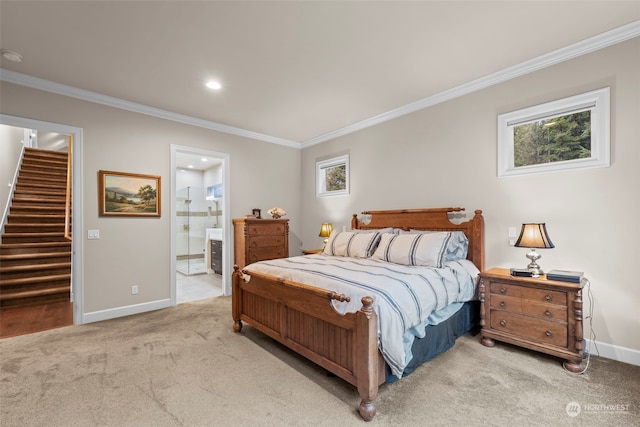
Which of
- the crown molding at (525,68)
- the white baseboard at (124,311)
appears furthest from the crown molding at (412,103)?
the white baseboard at (124,311)

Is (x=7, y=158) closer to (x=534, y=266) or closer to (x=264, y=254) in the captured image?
(x=264, y=254)

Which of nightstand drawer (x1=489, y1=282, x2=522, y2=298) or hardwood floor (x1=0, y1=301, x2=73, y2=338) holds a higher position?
nightstand drawer (x1=489, y1=282, x2=522, y2=298)

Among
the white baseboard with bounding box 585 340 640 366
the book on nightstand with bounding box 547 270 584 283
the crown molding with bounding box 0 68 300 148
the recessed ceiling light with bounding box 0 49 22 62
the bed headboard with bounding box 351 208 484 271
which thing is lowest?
the white baseboard with bounding box 585 340 640 366

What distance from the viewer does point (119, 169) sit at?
3725 millimetres

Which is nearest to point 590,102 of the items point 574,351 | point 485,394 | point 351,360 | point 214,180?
point 574,351

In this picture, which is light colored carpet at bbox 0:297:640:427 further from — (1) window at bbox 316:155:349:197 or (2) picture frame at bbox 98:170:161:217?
(1) window at bbox 316:155:349:197

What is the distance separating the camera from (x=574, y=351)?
2268 millimetres

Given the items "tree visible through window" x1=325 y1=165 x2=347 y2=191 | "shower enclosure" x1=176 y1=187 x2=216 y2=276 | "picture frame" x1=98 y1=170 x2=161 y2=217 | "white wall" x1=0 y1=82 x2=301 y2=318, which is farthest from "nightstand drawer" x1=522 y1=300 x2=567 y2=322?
"shower enclosure" x1=176 y1=187 x2=216 y2=276

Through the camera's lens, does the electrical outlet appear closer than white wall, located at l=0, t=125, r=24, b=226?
Yes

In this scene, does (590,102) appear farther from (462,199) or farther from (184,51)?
(184,51)

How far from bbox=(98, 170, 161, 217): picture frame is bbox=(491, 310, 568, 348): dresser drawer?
4278mm

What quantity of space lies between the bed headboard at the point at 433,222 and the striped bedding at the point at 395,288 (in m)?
0.22

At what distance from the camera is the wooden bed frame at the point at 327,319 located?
180cm

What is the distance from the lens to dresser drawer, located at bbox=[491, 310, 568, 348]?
2340 mm
